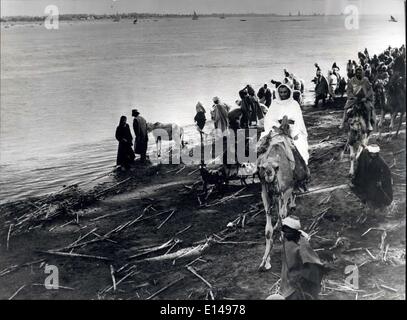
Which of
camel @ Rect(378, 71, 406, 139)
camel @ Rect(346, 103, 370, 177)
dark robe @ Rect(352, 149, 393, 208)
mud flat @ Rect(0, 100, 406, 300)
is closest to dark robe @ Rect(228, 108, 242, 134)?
mud flat @ Rect(0, 100, 406, 300)

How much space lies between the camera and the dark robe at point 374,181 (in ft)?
24.4

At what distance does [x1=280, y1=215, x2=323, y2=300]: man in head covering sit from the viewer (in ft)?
Result: 18.7

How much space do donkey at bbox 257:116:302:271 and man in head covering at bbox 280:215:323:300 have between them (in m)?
1.11

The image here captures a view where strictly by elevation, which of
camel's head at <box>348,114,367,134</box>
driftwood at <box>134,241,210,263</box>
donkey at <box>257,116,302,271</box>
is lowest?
driftwood at <box>134,241,210,263</box>

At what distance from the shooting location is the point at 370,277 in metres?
6.52

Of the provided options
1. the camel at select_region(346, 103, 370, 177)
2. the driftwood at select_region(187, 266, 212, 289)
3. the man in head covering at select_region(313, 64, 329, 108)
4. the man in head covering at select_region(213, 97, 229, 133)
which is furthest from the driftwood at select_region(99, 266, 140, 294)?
the man in head covering at select_region(313, 64, 329, 108)

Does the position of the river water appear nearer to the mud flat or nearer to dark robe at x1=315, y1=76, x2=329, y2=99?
dark robe at x1=315, y1=76, x2=329, y2=99

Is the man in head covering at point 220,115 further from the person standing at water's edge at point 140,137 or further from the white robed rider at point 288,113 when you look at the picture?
the white robed rider at point 288,113

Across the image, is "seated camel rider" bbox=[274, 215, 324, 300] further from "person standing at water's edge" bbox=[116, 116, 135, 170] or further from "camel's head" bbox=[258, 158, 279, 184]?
"person standing at water's edge" bbox=[116, 116, 135, 170]

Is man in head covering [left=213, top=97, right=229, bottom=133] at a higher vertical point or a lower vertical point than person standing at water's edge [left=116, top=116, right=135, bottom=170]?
higher

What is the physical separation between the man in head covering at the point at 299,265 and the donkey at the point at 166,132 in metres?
8.36

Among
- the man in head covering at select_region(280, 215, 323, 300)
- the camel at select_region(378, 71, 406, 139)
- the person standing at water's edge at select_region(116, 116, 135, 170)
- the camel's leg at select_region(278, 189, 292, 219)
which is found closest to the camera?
the man in head covering at select_region(280, 215, 323, 300)

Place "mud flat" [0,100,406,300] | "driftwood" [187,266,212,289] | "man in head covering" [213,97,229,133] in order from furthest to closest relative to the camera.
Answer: "man in head covering" [213,97,229,133], "driftwood" [187,266,212,289], "mud flat" [0,100,406,300]

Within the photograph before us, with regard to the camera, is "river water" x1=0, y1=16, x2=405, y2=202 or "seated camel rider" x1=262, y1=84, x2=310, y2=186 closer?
"seated camel rider" x1=262, y1=84, x2=310, y2=186
